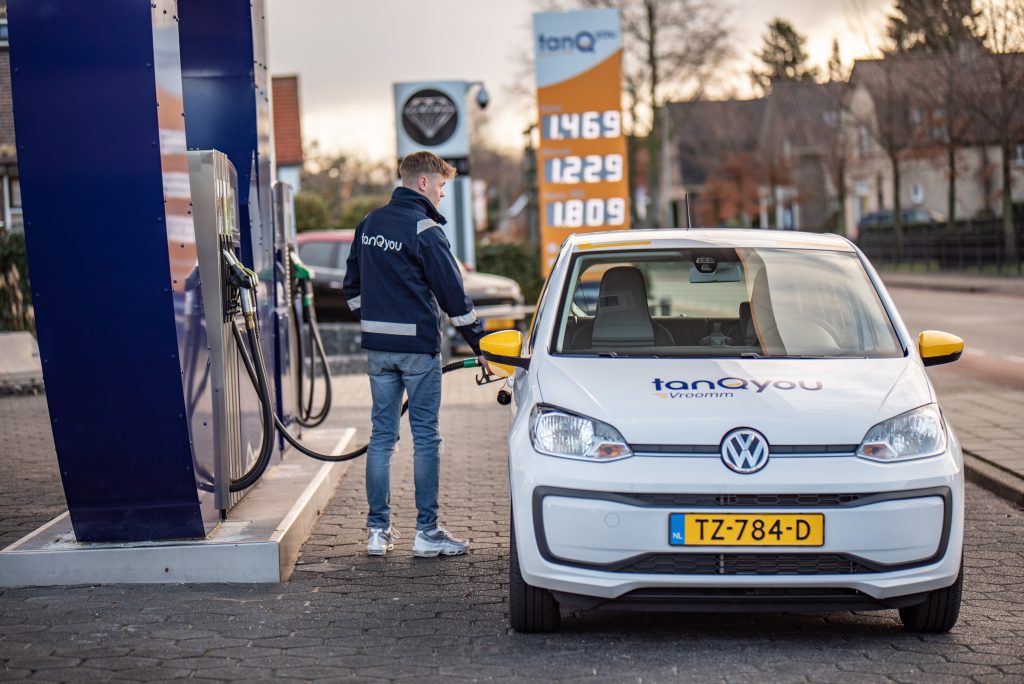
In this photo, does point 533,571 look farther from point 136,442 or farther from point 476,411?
point 476,411

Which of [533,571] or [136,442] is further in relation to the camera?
[136,442]

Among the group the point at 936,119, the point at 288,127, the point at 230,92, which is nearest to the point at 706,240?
the point at 230,92

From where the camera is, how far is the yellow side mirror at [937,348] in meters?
5.66

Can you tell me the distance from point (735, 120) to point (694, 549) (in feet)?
240

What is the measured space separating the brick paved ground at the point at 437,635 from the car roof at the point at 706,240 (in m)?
1.57

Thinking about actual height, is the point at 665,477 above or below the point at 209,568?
above

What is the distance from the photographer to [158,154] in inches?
225

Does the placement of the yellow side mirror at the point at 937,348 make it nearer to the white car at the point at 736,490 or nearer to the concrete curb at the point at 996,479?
the white car at the point at 736,490

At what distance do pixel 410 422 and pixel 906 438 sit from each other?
103 inches

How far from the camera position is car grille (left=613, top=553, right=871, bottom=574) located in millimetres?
4716

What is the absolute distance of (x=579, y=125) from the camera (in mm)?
19141

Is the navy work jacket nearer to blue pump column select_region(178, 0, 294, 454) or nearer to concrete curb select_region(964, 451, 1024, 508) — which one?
blue pump column select_region(178, 0, 294, 454)

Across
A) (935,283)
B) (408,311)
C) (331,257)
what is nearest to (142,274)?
(408,311)

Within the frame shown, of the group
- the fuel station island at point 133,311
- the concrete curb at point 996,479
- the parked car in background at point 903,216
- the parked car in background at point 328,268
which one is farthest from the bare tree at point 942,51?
the fuel station island at point 133,311
